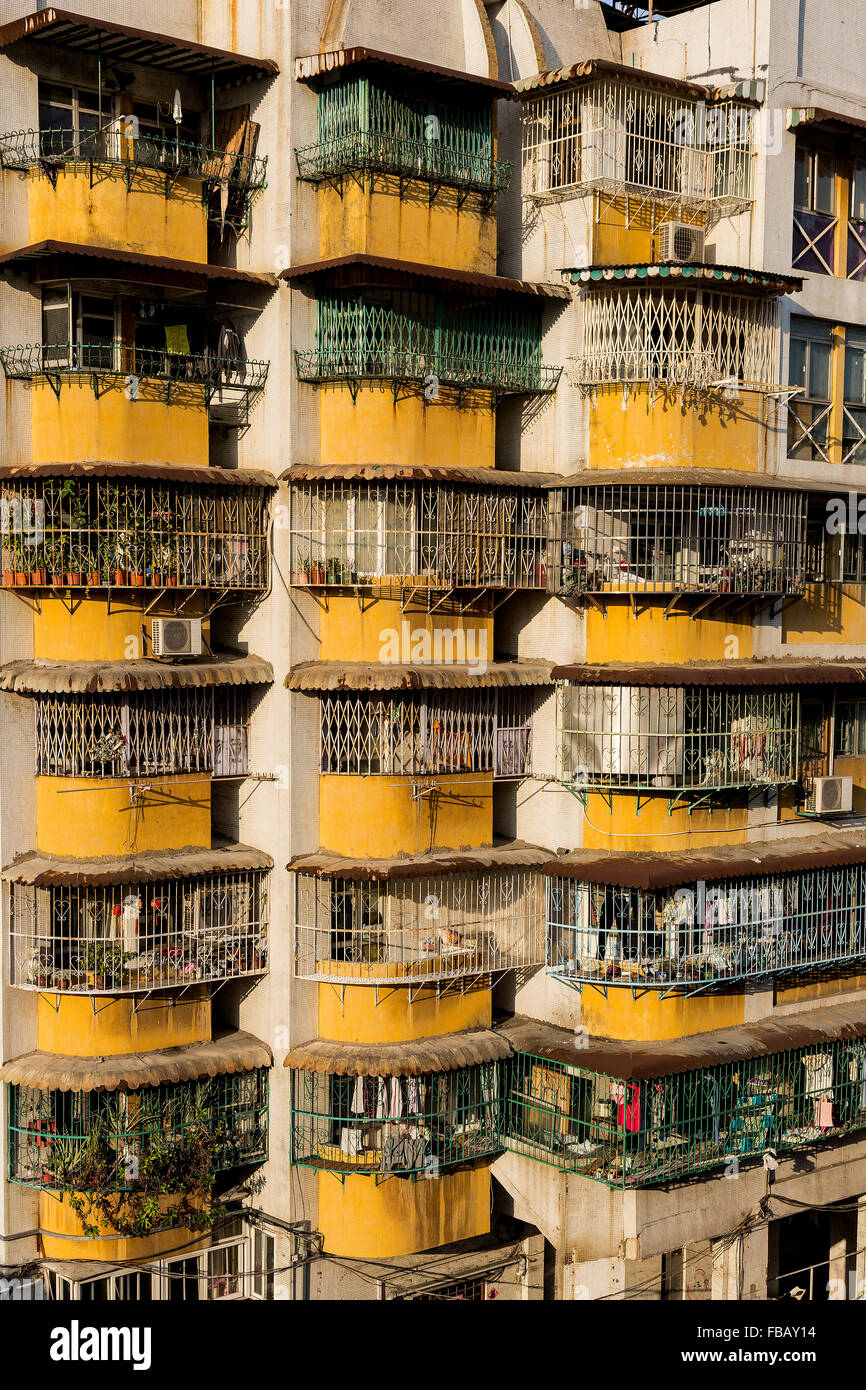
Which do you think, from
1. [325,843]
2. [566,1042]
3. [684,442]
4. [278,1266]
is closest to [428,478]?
[684,442]

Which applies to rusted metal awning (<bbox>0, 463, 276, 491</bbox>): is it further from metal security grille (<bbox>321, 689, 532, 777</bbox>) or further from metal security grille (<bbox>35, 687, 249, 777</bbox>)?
metal security grille (<bbox>321, 689, 532, 777</bbox>)

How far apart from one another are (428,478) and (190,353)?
409 centimetres

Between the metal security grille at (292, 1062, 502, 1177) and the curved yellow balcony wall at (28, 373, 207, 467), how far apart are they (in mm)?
9186

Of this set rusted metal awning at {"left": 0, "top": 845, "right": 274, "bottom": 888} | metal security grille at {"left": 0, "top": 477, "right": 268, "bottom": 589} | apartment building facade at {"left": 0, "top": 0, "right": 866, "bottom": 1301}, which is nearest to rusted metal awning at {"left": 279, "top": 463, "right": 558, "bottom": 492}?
apartment building facade at {"left": 0, "top": 0, "right": 866, "bottom": 1301}

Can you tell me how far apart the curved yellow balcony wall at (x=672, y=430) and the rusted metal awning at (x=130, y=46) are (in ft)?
22.6

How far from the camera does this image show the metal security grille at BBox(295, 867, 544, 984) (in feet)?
75.7

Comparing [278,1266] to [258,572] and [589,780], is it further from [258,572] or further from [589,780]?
[258,572]

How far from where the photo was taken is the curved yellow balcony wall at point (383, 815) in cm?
2311

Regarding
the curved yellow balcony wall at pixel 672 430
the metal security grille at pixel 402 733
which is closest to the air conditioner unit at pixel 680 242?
the curved yellow balcony wall at pixel 672 430

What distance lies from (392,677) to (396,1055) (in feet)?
17.7

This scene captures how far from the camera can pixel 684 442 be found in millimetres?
23422

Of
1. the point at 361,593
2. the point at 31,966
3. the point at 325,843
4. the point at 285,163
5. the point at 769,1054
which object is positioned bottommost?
the point at 769,1054

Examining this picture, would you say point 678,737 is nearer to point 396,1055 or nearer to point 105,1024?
point 396,1055

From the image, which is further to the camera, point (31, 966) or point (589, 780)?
point (589, 780)
